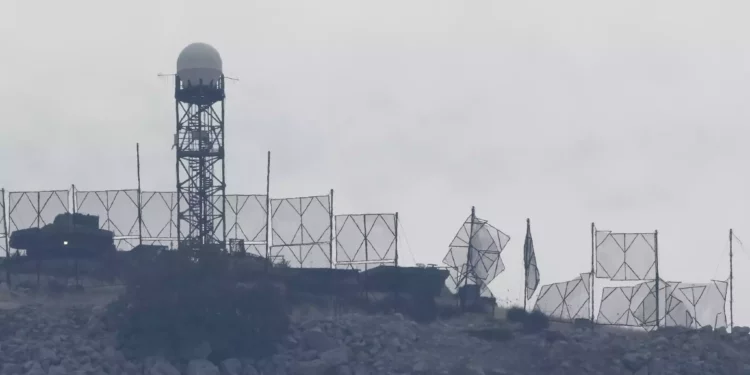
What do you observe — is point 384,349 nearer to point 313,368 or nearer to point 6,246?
point 313,368

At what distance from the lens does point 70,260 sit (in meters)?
68.2

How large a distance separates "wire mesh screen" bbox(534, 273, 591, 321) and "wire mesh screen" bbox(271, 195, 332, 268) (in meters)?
10.3

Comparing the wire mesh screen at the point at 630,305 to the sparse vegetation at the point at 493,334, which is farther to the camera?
the wire mesh screen at the point at 630,305

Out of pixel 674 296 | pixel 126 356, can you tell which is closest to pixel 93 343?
pixel 126 356

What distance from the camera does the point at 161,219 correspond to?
69438 millimetres

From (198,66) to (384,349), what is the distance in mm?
20407

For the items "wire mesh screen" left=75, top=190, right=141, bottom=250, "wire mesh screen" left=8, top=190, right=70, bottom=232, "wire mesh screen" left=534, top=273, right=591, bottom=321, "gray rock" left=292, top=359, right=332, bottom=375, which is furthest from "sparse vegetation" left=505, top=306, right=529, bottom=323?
"wire mesh screen" left=8, top=190, right=70, bottom=232

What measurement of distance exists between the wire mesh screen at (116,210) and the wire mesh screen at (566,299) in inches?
787

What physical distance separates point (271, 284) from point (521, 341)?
10.9 meters

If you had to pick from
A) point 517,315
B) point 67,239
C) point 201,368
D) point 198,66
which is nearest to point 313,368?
point 201,368

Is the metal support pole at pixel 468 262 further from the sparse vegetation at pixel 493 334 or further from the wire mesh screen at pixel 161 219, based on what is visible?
the wire mesh screen at pixel 161 219

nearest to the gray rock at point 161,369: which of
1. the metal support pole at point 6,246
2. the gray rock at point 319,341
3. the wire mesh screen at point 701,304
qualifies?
the gray rock at point 319,341

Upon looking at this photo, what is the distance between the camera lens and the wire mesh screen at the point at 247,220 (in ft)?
223

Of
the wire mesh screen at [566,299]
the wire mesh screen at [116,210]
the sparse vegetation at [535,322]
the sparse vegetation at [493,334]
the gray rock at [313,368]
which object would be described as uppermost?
the wire mesh screen at [116,210]
